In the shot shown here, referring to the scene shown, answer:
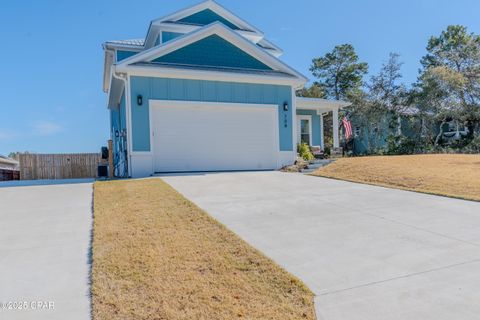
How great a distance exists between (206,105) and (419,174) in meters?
7.24

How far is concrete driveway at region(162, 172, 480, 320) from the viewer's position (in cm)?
264

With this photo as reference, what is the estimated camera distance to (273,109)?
1247 centimetres

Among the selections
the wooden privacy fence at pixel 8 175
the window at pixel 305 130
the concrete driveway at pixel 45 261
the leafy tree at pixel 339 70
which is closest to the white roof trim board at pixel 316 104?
the window at pixel 305 130

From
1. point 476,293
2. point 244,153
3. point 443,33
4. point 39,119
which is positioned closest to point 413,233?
point 476,293

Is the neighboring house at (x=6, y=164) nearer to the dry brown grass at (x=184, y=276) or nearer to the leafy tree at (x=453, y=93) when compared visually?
the dry brown grass at (x=184, y=276)

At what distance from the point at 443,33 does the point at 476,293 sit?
3472 cm

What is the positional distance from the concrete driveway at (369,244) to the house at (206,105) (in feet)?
14.4

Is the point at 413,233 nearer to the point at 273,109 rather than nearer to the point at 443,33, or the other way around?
the point at 273,109

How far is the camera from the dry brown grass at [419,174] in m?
7.31

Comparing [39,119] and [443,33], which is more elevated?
[443,33]

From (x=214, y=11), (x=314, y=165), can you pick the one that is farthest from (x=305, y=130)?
(x=214, y=11)

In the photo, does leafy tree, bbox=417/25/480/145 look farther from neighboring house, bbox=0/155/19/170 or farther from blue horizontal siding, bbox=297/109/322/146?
neighboring house, bbox=0/155/19/170

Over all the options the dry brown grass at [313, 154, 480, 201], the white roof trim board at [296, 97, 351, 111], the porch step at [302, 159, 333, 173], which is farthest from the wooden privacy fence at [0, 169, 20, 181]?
the dry brown grass at [313, 154, 480, 201]

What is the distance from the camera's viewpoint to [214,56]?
480 inches
